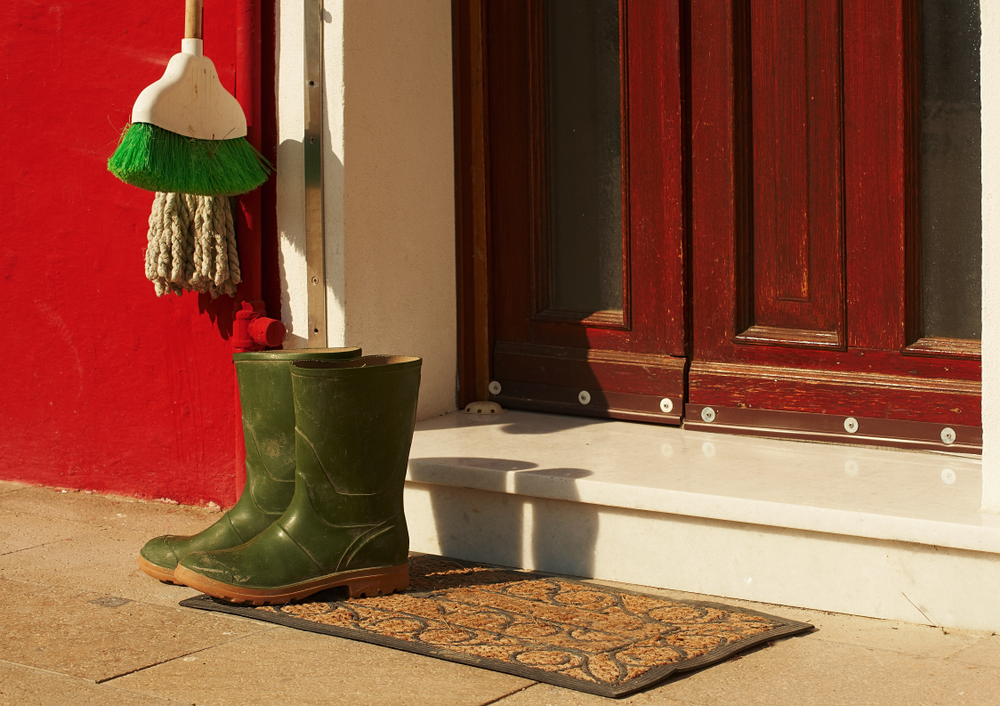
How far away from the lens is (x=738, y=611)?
3.02 metres

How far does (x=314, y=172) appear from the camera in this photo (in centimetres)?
388

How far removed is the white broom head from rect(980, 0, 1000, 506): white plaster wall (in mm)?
2086

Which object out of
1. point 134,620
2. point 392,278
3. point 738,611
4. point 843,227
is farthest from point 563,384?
point 134,620

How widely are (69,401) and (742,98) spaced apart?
2.49m

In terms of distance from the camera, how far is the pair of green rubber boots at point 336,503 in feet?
10.2

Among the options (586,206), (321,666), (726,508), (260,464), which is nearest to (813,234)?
(586,206)

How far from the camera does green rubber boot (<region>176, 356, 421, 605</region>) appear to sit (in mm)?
3100

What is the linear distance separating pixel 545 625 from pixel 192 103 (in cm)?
181

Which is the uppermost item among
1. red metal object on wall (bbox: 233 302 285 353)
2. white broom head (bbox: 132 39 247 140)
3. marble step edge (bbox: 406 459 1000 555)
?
white broom head (bbox: 132 39 247 140)

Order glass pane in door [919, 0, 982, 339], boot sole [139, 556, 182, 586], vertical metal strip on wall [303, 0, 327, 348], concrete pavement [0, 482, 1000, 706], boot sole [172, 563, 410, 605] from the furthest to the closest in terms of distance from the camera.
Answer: vertical metal strip on wall [303, 0, 327, 348], glass pane in door [919, 0, 982, 339], boot sole [139, 556, 182, 586], boot sole [172, 563, 410, 605], concrete pavement [0, 482, 1000, 706]

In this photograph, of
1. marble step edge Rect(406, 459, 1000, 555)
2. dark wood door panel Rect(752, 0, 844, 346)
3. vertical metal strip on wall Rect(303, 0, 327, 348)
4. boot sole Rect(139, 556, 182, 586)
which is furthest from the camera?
vertical metal strip on wall Rect(303, 0, 327, 348)

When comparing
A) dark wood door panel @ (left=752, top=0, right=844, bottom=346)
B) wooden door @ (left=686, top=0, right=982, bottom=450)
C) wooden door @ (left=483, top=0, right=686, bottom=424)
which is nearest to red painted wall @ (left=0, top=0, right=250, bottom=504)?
wooden door @ (left=483, top=0, right=686, bottom=424)

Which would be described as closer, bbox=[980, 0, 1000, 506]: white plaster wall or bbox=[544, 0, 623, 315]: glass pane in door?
bbox=[980, 0, 1000, 506]: white plaster wall

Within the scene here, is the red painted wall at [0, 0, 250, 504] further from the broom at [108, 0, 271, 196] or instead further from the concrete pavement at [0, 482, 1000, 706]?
the concrete pavement at [0, 482, 1000, 706]
